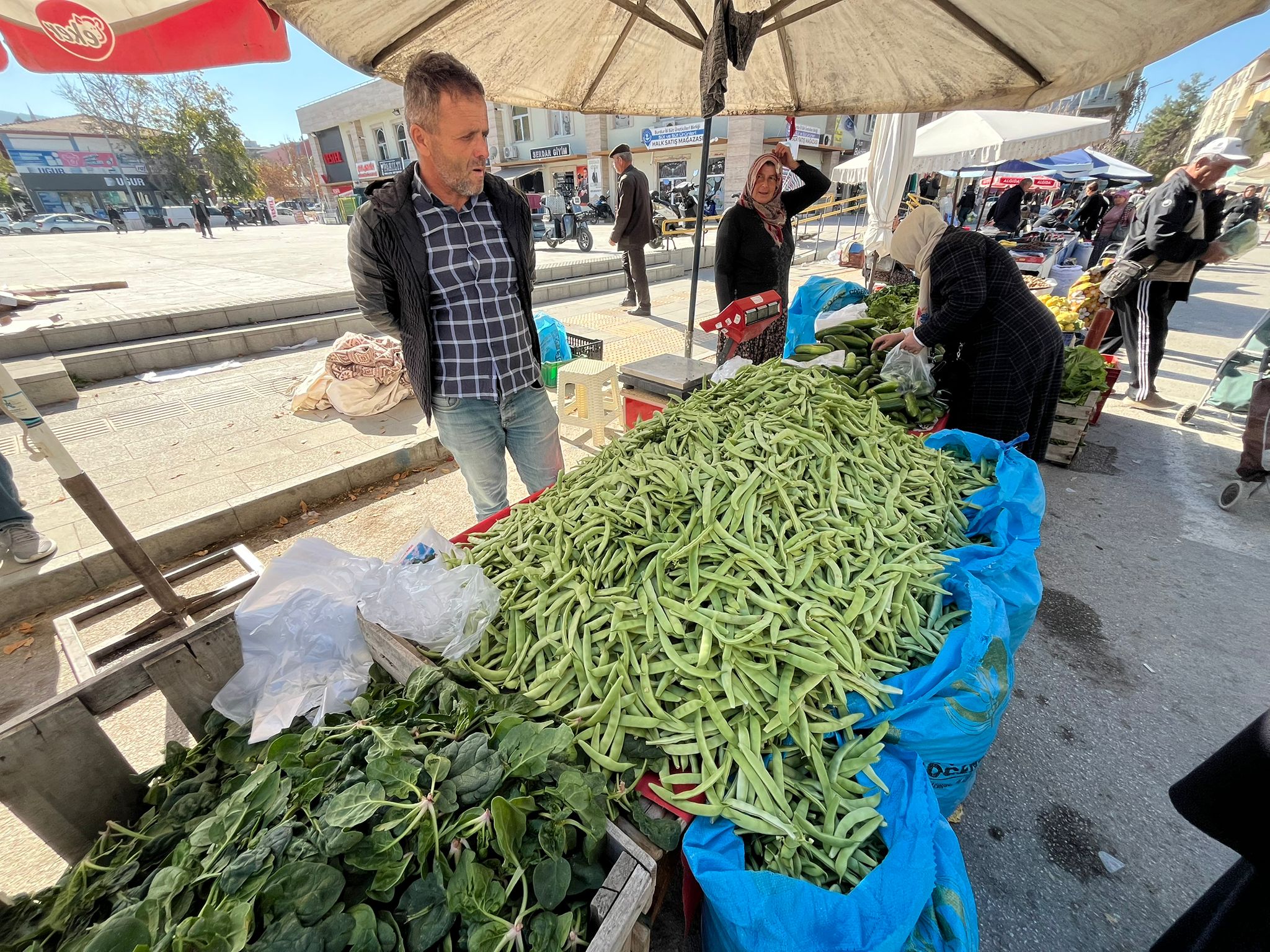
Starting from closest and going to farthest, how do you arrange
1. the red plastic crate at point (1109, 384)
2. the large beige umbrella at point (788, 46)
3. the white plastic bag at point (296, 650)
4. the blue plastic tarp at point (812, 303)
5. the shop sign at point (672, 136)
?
the white plastic bag at point (296, 650) < the large beige umbrella at point (788, 46) < the blue plastic tarp at point (812, 303) < the red plastic crate at point (1109, 384) < the shop sign at point (672, 136)

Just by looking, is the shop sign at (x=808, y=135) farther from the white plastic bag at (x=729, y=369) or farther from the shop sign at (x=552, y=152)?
the white plastic bag at (x=729, y=369)

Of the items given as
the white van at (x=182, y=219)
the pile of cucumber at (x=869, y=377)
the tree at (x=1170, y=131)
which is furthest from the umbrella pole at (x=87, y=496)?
the tree at (x=1170, y=131)

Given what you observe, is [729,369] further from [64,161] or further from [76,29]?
[64,161]

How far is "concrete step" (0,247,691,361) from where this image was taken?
5.62m

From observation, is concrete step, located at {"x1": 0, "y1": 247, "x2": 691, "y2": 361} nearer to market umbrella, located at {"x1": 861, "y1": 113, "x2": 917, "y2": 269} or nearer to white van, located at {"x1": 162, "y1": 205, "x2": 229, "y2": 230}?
market umbrella, located at {"x1": 861, "y1": 113, "x2": 917, "y2": 269}

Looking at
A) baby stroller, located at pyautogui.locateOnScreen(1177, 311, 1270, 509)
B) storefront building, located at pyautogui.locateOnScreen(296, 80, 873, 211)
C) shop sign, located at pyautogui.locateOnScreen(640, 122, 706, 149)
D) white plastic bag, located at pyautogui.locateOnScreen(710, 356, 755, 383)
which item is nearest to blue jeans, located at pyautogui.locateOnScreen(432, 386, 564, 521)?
white plastic bag, located at pyautogui.locateOnScreen(710, 356, 755, 383)

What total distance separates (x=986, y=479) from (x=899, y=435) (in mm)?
417

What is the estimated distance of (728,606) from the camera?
1.45m

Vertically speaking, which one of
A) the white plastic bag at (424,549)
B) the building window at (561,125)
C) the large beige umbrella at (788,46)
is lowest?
the white plastic bag at (424,549)

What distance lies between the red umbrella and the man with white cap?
22.7 feet

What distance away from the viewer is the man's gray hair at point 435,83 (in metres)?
1.80

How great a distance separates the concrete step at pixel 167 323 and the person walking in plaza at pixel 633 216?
209 cm

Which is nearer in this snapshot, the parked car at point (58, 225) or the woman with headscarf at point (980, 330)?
A: the woman with headscarf at point (980, 330)

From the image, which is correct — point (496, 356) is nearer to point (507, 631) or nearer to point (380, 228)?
point (380, 228)
